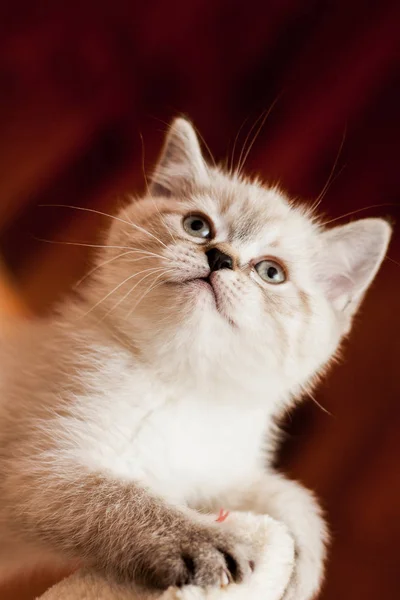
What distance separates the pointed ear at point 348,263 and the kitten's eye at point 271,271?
0.43 feet

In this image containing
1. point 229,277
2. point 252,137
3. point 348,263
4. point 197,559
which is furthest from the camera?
point 252,137

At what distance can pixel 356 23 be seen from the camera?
4.39ft

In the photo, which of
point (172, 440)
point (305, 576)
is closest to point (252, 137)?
point (172, 440)

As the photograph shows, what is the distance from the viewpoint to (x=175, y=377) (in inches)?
39.4

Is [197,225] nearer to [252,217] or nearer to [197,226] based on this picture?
[197,226]

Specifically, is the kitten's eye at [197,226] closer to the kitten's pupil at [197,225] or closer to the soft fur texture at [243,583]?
the kitten's pupil at [197,225]

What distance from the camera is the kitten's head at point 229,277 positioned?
93cm

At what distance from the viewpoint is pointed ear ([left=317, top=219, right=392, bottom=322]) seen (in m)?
1.11

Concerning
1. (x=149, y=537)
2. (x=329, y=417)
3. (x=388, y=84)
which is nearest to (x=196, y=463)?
(x=149, y=537)

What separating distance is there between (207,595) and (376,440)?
0.77 m

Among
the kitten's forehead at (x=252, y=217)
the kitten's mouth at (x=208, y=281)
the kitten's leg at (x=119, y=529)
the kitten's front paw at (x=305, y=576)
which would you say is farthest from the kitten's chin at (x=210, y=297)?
the kitten's front paw at (x=305, y=576)

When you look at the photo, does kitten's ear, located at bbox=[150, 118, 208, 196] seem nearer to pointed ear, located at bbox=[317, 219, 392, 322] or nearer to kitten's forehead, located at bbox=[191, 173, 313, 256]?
kitten's forehead, located at bbox=[191, 173, 313, 256]

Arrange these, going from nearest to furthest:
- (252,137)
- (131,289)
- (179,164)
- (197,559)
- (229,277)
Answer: (197,559), (229,277), (131,289), (179,164), (252,137)

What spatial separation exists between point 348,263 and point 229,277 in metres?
0.34
